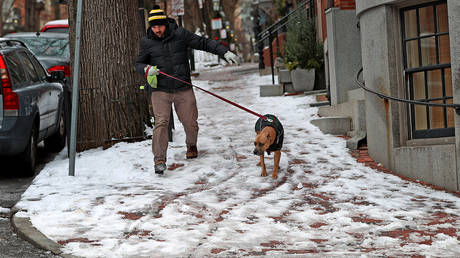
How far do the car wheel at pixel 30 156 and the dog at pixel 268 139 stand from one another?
113 inches

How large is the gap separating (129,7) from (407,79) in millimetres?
4431

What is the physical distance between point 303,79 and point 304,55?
1.80ft

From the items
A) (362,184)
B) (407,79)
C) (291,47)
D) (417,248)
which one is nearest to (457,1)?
(407,79)

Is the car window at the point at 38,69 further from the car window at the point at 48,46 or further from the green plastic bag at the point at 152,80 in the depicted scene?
the car window at the point at 48,46

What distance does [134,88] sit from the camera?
10.7m

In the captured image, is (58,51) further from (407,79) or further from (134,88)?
(407,79)

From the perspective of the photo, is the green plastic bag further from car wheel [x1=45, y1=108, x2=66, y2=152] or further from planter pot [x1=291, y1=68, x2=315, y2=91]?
planter pot [x1=291, y1=68, x2=315, y2=91]

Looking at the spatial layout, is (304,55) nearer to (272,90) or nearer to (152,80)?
(272,90)

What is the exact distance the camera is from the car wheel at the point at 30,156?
353 inches

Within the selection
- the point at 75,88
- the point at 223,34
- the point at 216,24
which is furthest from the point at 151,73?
the point at 223,34

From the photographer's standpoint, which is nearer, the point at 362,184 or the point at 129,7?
the point at 362,184

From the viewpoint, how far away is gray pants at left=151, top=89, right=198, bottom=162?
8961 mm

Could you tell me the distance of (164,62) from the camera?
9.25 metres

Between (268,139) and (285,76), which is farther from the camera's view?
(285,76)
